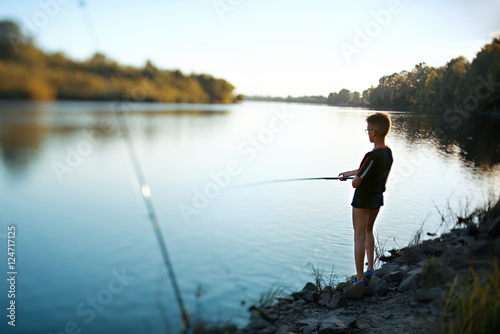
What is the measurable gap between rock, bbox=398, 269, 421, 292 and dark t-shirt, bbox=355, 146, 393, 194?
0.83 metres

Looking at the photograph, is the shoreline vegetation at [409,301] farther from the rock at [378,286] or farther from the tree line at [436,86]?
the tree line at [436,86]

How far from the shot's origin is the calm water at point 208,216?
3.92 meters

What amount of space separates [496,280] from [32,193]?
10.0m

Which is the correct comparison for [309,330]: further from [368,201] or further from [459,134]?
[459,134]

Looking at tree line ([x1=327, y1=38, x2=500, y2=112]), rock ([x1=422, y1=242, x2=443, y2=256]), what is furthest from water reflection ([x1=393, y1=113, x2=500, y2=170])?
rock ([x1=422, y1=242, x2=443, y2=256])

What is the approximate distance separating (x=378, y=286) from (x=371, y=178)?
38.8 inches

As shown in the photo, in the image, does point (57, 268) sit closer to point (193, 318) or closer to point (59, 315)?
point (59, 315)

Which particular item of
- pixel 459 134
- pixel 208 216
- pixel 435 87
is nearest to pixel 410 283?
pixel 435 87

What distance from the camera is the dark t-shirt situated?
2.91m

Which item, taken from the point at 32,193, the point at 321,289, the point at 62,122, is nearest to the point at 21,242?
the point at 32,193

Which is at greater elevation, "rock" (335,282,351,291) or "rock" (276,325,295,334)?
"rock" (276,325,295,334)

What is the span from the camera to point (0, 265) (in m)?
4.94

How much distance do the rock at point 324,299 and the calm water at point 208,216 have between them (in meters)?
0.61

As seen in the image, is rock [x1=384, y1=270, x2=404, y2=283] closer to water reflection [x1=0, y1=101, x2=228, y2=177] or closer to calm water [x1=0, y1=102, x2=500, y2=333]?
calm water [x1=0, y1=102, x2=500, y2=333]
